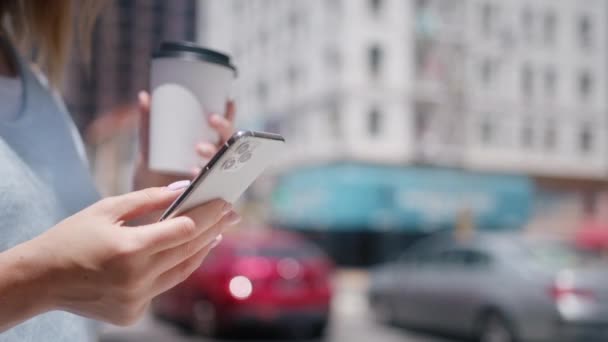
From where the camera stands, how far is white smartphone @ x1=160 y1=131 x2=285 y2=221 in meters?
0.91

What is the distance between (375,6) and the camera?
27.0 m

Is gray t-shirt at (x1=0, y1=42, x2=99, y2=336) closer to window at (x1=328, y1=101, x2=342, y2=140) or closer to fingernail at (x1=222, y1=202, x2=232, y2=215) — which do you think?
fingernail at (x1=222, y1=202, x2=232, y2=215)

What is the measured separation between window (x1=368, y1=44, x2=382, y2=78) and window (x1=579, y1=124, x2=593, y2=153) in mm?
11316

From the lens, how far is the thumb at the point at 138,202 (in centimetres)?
88

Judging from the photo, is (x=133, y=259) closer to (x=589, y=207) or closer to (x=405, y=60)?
(x=405, y=60)

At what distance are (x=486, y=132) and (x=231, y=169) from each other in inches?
1182

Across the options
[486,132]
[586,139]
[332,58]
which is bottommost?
[586,139]

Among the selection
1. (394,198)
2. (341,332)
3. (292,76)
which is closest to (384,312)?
(341,332)

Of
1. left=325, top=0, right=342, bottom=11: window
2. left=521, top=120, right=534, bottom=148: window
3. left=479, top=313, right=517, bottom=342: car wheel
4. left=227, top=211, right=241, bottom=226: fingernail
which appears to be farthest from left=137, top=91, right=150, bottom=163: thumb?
left=521, top=120, right=534, bottom=148: window

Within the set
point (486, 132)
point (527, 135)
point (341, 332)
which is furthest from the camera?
point (527, 135)

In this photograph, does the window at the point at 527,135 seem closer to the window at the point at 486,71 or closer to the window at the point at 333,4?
the window at the point at 486,71

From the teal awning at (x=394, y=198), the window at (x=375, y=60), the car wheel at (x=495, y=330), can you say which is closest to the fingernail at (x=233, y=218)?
the car wheel at (x=495, y=330)

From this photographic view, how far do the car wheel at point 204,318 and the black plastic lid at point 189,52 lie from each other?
820 centimetres

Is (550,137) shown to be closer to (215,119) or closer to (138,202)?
(215,119)
